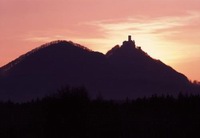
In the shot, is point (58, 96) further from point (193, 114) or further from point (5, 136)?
point (193, 114)

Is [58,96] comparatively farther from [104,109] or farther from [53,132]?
[104,109]

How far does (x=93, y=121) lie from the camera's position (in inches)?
2249

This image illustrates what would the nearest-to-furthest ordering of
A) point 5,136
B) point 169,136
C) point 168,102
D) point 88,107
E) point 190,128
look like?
point 5,136 < point 169,136 < point 190,128 < point 88,107 < point 168,102

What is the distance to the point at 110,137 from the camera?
51688 mm

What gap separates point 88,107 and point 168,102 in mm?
14582

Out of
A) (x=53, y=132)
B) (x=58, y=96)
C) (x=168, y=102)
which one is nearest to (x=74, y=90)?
(x=58, y=96)

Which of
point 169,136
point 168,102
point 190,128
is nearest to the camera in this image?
point 169,136

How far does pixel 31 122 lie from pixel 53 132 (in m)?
9.38

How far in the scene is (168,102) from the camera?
233 feet

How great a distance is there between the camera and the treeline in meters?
51.4

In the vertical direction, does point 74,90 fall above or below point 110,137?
above

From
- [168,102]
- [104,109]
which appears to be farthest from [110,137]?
[168,102]

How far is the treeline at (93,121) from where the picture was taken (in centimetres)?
5141

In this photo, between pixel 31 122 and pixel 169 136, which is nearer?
pixel 169 136
